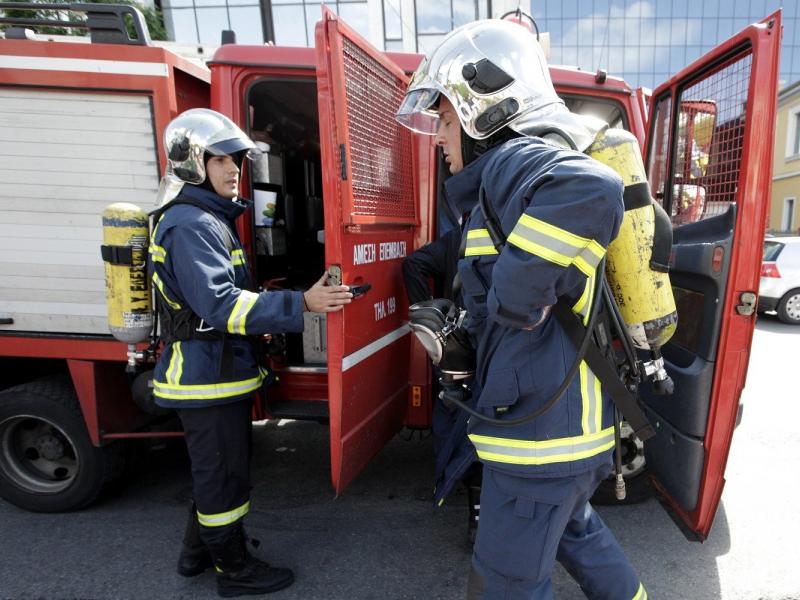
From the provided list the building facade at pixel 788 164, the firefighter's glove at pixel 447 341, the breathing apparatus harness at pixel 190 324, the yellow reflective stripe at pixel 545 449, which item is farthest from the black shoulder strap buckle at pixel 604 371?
the building facade at pixel 788 164

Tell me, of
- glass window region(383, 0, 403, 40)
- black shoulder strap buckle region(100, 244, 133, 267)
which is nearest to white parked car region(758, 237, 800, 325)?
black shoulder strap buckle region(100, 244, 133, 267)

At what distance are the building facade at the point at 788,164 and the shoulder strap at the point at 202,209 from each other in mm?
23134

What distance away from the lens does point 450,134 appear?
1.63 m

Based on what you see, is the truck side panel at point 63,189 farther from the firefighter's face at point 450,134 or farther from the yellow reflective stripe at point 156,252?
the firefighter's face at point 450,134

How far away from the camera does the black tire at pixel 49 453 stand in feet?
8.91

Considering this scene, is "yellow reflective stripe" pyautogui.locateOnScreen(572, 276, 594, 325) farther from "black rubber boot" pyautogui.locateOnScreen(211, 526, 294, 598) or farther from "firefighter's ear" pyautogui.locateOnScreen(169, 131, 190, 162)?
"black rubber boot" pyautogui.locateOnScreen(211, 526, 294, 598)

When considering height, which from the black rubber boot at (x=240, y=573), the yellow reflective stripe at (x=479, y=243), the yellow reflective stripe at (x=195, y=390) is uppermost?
the yellow reflective stripe at (x=479, y=243)

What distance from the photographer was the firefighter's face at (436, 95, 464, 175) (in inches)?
63.7

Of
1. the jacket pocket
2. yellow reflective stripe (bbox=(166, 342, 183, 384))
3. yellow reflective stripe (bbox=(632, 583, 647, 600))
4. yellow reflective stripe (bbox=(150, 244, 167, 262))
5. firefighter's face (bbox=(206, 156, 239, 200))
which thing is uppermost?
firefighter's face (bbox=(206, 156, 239, 200))

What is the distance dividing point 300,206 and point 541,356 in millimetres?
3219

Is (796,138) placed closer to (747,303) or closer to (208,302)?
(747,303)

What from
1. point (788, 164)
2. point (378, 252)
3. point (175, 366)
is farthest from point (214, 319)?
point (788, 164)

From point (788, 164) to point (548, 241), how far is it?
24996 mm

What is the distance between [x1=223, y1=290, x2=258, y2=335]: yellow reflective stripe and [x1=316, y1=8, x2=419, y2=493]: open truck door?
318 millimetres
